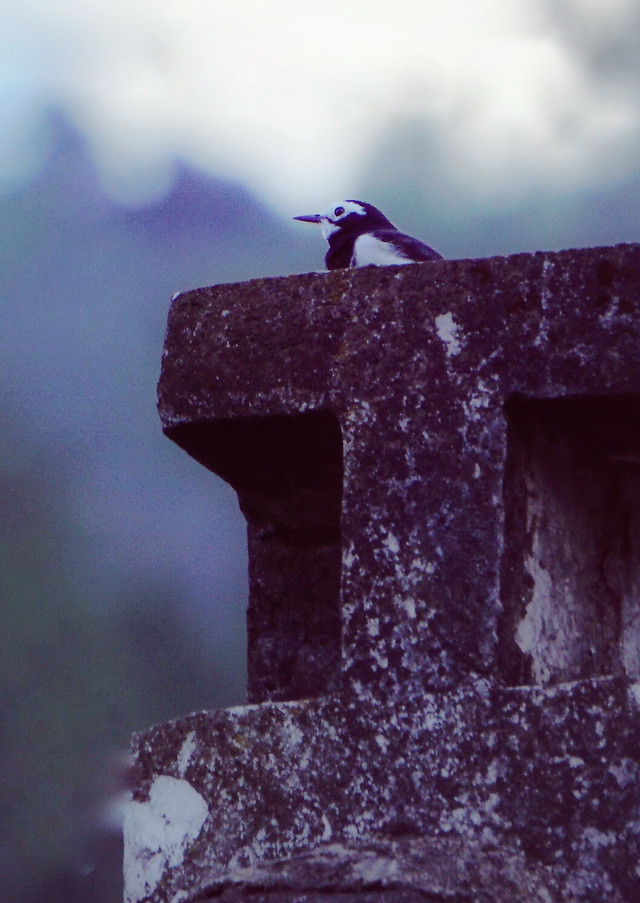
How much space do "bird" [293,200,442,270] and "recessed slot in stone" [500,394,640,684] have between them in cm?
98

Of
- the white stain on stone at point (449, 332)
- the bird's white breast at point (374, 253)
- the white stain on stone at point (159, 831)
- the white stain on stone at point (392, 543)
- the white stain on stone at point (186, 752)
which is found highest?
the bird's white breast at point (374, 253)

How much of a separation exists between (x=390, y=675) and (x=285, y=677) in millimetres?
574

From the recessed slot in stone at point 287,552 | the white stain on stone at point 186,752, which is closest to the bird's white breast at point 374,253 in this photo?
the recessed slot in stone at point 287,552

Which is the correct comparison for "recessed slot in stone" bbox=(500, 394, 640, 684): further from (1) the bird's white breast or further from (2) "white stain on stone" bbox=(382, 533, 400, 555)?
(1) the bird's white breast

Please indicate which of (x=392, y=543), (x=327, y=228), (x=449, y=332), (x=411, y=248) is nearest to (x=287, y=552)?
(x=392, y=543)

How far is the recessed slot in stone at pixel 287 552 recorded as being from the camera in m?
2.93

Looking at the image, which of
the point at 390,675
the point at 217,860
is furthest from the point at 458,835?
the point at 217,860

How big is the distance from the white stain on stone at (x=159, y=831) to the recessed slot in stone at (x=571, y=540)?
645mm

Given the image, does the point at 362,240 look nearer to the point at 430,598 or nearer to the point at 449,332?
the point at 449,332

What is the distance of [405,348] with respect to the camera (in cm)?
271

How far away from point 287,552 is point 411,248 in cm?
132

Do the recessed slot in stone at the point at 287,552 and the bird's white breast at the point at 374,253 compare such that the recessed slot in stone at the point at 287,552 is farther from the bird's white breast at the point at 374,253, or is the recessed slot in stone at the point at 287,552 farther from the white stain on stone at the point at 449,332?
the bird's white breast at the point at 374,253

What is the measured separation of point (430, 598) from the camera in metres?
2.53

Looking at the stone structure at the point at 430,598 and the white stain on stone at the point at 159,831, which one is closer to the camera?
the stone structure at the point at 430,598
